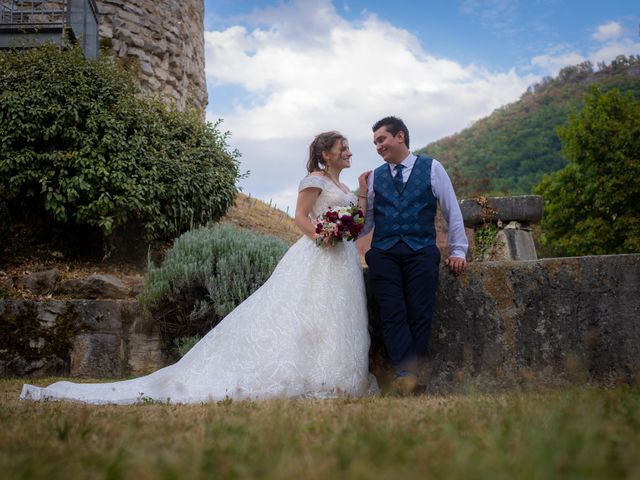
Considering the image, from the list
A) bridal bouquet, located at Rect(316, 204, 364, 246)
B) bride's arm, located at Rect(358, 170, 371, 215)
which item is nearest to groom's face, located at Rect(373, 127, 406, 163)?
bride's arm, located at Rect(358, 170, 371, 215)

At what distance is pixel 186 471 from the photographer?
1403 millimetres

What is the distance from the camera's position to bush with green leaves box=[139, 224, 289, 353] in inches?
244

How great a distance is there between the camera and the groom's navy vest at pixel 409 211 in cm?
438

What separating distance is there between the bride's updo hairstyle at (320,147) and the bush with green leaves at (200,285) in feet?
5.51

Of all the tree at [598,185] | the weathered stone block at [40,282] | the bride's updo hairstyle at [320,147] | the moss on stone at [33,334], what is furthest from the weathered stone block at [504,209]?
the tree at [598,185]

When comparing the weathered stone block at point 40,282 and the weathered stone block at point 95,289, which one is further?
the weathered stone block at point 40,282

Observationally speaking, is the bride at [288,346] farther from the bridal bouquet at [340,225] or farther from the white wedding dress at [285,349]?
the bridal bouquet at [340,225]

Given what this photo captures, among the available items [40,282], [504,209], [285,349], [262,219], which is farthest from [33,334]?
[262,219]

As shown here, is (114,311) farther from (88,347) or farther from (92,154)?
(92,154)

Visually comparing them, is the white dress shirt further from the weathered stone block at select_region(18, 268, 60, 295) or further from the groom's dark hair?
the weathered stone block at select_region(18, 268, 60, 295)

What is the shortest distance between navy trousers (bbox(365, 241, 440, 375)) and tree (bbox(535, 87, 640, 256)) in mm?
13047

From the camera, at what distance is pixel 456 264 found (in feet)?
14.7

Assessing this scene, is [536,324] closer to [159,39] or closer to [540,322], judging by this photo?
[540,322]

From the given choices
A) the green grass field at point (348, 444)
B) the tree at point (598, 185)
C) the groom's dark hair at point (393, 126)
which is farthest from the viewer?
the tree at point (598, 185)
